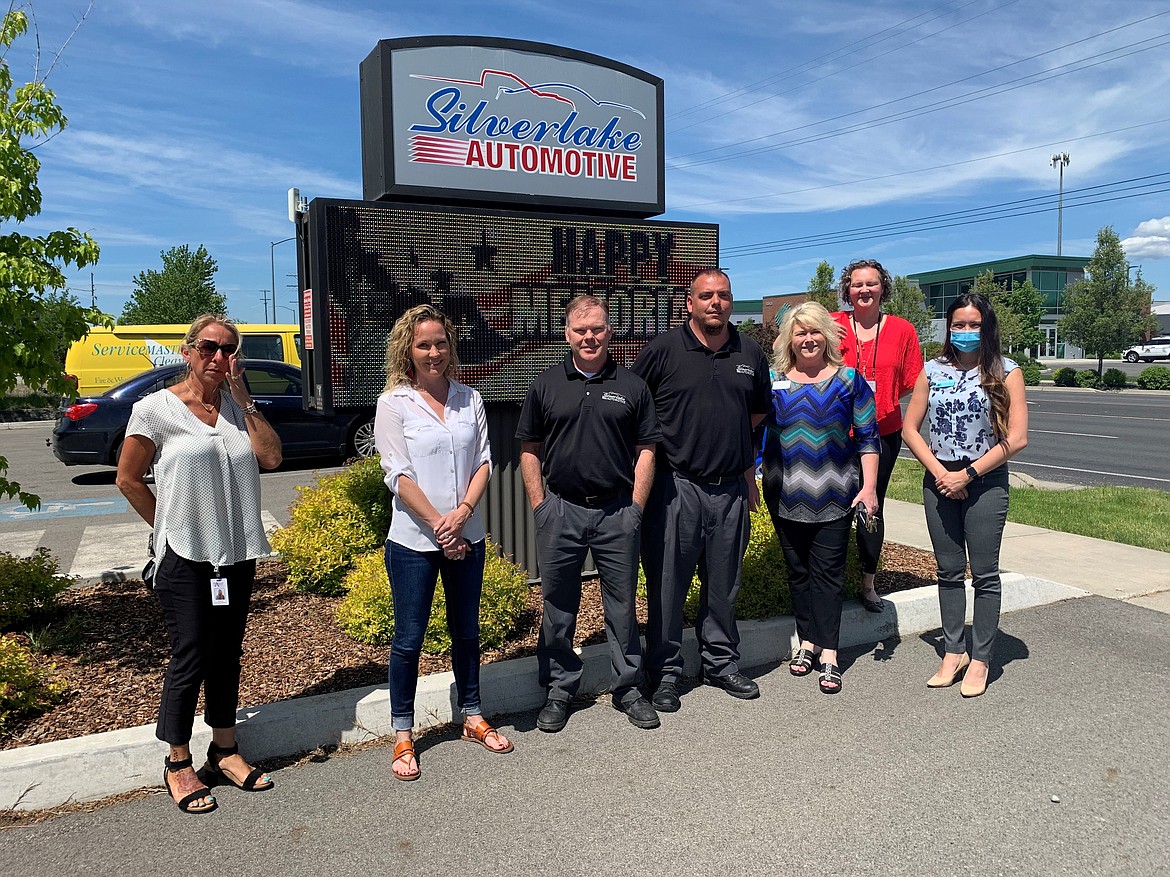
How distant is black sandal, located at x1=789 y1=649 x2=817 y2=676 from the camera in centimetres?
448

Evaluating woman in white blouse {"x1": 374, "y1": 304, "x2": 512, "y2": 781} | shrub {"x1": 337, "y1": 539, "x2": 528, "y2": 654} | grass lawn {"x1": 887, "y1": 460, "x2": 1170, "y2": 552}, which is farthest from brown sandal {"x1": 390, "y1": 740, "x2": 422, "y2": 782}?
grass lawn {"x1": 887, "y1": 460, "x2": 1170, "y2": 552}

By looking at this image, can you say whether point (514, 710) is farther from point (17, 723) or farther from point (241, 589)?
point (17, 723)

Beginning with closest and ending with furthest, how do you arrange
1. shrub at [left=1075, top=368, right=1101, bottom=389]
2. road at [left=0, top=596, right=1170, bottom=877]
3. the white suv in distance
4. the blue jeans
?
road at [left=0, top=596, right=1170, bottom=877] → the blue jeans → shrub at [left=1075, top=368, right=1101, bottom=389] → the white suv in distance

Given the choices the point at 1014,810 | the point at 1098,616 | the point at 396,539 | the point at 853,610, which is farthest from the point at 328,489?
the point at 1098,616

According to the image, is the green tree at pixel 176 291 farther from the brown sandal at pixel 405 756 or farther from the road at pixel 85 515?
the brown sandal at pixel 405 756

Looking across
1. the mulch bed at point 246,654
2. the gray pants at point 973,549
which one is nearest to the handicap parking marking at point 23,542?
the mulch bed at point 246,654

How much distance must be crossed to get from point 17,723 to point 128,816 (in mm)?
854

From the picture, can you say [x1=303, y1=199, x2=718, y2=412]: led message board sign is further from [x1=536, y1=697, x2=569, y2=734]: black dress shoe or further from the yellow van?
the yellow van

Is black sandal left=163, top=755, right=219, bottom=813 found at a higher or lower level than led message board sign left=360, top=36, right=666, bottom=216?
lower

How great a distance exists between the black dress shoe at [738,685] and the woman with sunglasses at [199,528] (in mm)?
2117

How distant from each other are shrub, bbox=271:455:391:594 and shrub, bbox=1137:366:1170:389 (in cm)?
3753

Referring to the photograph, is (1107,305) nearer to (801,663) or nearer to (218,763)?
(801,663)

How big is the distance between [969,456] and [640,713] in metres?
1.98

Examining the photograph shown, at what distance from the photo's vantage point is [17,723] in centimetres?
358
